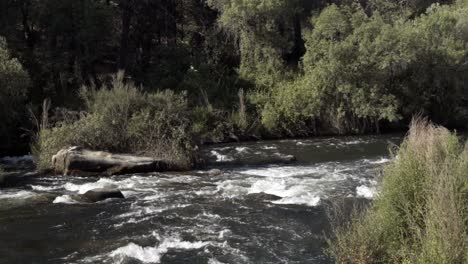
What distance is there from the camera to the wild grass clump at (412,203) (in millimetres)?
9797

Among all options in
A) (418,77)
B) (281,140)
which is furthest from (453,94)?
(281,140)

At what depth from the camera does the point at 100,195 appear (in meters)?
19.6

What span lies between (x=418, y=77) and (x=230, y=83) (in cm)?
1286

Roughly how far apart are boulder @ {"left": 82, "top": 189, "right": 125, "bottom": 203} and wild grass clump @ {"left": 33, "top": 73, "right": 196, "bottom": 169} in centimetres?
574

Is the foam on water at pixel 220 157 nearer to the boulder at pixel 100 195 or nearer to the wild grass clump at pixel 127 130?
the wild grass clump at pixel 127 130

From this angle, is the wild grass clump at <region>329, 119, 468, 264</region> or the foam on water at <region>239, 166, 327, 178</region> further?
the foam on water at <region>239, 166, 327, 178</region>

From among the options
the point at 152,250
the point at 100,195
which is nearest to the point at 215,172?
the point at 100,195

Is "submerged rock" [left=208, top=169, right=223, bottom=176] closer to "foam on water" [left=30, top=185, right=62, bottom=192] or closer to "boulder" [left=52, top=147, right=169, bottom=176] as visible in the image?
"boulder" [left=52, top=147, right=169, bottom=176]

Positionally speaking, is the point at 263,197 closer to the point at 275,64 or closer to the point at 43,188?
the point at 43,188

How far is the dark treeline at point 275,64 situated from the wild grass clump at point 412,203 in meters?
21.9

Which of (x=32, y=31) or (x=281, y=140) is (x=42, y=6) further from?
(x=281, y=140)

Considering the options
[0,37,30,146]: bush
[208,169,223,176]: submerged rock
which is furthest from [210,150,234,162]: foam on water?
[0,37,30,146]: bush

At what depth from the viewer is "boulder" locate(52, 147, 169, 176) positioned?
24203 millimetres

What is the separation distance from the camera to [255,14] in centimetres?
4103
